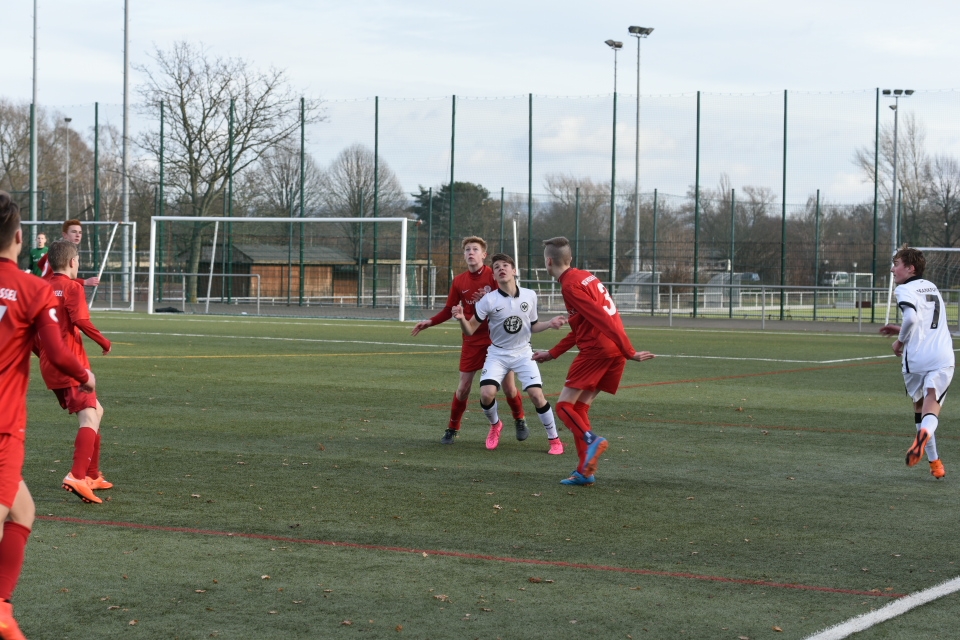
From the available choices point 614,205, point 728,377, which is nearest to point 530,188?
point 614,205

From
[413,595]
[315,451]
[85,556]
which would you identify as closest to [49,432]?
[315,451]

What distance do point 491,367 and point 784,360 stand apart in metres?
11.7

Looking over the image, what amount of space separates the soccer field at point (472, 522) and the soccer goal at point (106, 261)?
25501mm

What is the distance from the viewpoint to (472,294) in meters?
10.4

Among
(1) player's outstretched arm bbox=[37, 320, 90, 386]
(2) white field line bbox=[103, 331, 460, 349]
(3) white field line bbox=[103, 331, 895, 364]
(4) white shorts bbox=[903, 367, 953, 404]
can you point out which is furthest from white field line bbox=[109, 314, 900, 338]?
(1) player's outstretched arm bbox=[37, 320, 90, 386]

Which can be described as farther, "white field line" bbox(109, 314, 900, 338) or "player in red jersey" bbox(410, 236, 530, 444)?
"white field line" bbox(109, 314, 900, 338)

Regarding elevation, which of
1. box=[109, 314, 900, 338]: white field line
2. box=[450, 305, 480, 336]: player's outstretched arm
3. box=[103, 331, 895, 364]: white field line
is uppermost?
box=[450, 305, 480, 336]: player's outstretched arm

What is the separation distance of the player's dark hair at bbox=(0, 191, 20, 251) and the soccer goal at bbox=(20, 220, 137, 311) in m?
33.1

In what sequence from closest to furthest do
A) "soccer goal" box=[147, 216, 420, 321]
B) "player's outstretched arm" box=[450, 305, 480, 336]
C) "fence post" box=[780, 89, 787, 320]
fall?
"player's outstretched arm" box=[450, 305, 480, 336] → "soccer goal" box=[147, 216, 420, 321] → "fence post" box=[780, 89, 787, 320]

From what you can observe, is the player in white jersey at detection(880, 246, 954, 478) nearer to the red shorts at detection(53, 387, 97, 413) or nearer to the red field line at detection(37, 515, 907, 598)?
the red field line at detection(37, 515, 907, 598)

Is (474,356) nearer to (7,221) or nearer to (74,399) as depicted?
(74,399)

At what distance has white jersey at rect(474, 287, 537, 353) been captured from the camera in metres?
9.58

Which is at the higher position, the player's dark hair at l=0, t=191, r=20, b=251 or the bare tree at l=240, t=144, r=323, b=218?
the bare tree at l=240, t=144, r=323, b=218

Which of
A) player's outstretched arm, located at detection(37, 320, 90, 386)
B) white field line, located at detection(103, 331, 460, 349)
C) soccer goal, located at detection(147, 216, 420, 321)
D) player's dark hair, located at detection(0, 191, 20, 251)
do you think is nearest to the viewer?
player's dark hair, located at detection(0, 191, 20, 251)
